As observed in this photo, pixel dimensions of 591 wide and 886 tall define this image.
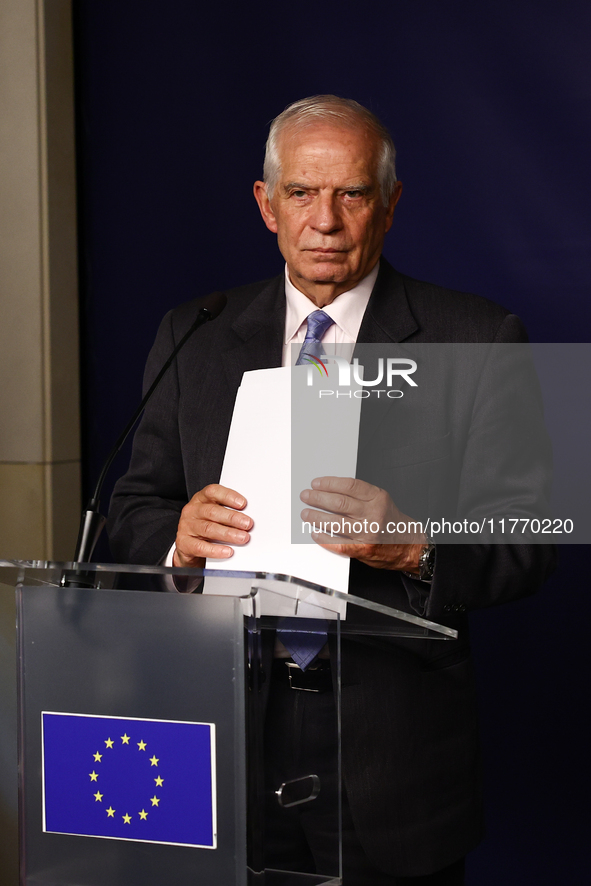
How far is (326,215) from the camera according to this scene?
4.79 ft

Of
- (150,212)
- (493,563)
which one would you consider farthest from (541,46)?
(493,563)

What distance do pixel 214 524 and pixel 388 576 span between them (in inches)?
14.5

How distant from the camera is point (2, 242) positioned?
266 centimetres

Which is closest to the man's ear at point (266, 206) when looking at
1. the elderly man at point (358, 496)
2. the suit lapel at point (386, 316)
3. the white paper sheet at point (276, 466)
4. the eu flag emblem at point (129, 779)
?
the elderly man at point (358, 496)

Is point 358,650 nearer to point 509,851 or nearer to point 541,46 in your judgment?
point 509,851

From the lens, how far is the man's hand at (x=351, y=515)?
1.08m

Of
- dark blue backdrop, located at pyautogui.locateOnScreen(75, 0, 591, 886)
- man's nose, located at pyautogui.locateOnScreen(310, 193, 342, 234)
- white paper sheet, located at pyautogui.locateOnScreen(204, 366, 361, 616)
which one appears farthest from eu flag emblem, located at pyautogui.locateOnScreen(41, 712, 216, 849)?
dark blue backdrop, located at pyautogui.locateOnScreen(75, 0, 591, 886)

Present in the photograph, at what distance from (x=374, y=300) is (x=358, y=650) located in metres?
0.60

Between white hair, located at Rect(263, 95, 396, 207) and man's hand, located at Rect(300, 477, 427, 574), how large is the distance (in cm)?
65

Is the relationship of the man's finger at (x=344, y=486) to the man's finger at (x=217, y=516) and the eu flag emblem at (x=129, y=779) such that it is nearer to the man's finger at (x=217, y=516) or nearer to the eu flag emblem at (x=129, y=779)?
the man's finger at (x=217, y=516)

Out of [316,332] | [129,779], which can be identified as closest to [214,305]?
[316,332]

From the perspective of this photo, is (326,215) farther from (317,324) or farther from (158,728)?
(158,728)

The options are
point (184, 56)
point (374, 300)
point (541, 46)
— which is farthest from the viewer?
point (184, 56)

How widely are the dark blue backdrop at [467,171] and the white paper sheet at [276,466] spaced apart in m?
1.14
